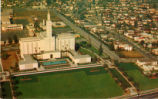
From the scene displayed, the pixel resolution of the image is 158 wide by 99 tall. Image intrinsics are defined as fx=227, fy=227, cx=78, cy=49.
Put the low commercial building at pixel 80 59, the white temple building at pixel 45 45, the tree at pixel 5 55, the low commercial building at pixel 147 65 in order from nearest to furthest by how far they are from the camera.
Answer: the low commercial building at pixel 147 65 → the low commercial building at pixel 80 59 → the tree at pixel 5 55 → the white temple building at pixel 45 45

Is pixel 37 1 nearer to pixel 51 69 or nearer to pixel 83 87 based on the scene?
pixel 51 69

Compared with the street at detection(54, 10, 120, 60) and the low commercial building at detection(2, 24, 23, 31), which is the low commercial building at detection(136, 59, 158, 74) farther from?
the low commercial building at detection(2, 24, 23, 31)

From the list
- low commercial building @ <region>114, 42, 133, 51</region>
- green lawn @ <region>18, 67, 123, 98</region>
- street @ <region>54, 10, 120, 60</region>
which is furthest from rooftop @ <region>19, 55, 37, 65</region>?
low commercial building @ <region>114, 42, 133, 51</region>

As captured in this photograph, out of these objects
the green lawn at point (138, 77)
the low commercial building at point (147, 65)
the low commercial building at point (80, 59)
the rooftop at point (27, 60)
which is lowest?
the green lawn at point (138, 77)

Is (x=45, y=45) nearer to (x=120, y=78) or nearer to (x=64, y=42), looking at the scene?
(x=64, y=42)

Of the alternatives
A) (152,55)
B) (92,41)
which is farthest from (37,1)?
(152,55)

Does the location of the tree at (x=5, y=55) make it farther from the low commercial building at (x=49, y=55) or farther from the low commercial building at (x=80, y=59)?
the low commercial building at (x=80, y=59)

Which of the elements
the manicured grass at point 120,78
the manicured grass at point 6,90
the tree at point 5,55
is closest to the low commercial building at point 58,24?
the tree at point 5,55

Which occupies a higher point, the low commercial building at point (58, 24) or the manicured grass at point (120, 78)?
the low commercial building at point (58, 24)

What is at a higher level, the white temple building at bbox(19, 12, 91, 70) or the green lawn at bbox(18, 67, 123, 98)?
the white temple building at bbox(19, 12, 91, 70)
